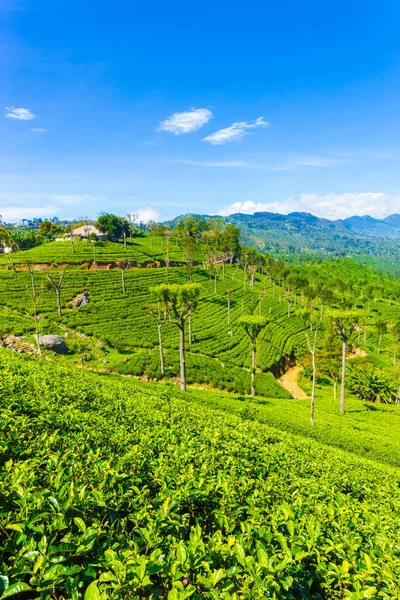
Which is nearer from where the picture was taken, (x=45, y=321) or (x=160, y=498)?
(x=160, y=498)

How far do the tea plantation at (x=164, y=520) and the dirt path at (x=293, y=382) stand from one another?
3898cm

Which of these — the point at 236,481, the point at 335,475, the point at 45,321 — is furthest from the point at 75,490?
the point at 45,321

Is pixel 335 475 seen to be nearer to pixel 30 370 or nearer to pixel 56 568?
pixel 56 568

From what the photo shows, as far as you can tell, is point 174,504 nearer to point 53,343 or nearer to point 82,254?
point 53,343

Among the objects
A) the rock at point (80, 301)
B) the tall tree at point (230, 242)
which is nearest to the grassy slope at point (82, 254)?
the tall tree at point (230, 242)

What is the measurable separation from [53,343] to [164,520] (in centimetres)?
3731

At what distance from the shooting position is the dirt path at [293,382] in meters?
44.7

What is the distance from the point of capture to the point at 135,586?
265cm

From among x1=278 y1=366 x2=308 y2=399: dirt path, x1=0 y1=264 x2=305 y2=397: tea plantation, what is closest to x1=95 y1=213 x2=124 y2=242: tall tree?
x1=0 y1=264 x2=305 y2=397: tea plantation

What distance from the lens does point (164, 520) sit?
3.80 metres

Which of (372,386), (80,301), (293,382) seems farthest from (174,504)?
(80,301)

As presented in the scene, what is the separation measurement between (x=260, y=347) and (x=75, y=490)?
168 ft

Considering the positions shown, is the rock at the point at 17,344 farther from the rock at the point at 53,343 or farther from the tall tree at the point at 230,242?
the tall tree at the point at 230,242

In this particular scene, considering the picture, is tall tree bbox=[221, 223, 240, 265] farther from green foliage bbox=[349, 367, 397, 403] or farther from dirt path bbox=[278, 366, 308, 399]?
green foliage bbox=[349, 367, 397, 403]
